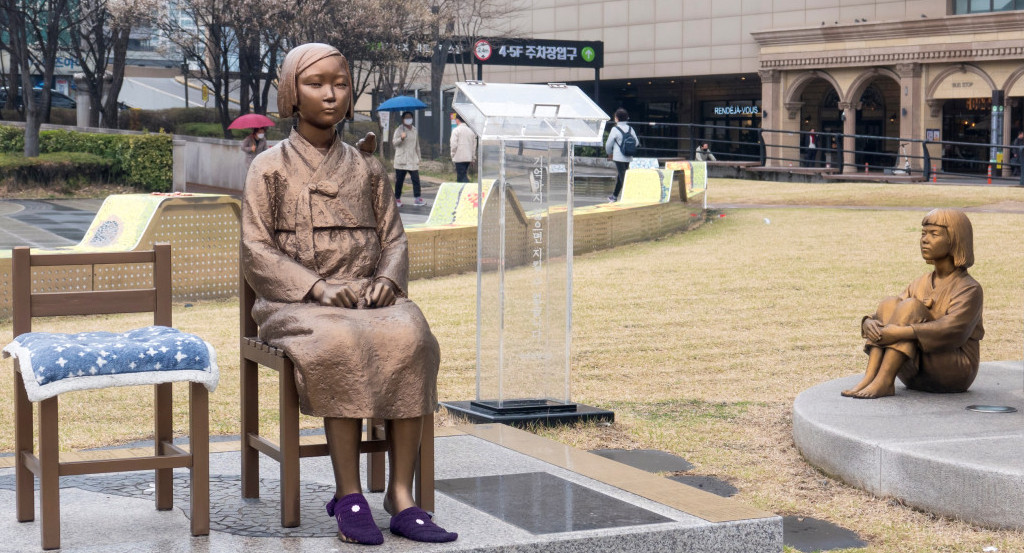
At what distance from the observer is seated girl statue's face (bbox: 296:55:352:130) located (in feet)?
14.8

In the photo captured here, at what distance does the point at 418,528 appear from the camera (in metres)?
4.14

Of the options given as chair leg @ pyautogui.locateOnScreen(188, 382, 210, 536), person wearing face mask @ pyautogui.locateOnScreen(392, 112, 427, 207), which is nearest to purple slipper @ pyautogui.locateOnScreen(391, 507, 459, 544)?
chair leg @ pyautogui.locateOnScreen(188, 382, 210, 536)

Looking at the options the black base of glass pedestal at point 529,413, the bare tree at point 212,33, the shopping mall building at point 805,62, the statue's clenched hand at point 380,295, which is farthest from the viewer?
the shopping mall building at point 805,62

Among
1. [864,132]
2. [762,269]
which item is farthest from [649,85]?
[762,269]

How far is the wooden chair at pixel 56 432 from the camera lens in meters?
3.99

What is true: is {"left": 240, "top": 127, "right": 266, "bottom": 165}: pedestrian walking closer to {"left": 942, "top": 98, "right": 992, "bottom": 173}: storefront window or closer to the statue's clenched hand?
the statue's clenched hand

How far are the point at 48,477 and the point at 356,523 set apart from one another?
3.35ft

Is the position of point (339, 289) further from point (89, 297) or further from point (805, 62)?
point (805, 62)

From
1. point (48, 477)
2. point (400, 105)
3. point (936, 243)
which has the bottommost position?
point (48, 477)

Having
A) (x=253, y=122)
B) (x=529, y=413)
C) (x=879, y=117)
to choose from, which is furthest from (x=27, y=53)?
(x=879, y=117)

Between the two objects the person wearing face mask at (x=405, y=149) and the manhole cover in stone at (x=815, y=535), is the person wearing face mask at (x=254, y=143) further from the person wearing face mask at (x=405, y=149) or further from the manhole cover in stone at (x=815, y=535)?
the manhole cover in stone at (x=815, y=535)

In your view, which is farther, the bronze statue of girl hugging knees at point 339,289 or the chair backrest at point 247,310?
the chair backrest at point 247,310

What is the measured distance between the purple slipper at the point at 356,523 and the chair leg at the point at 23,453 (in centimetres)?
121

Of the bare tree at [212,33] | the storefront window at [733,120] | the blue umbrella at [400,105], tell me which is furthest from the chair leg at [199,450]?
the storefront window at [733,120]
